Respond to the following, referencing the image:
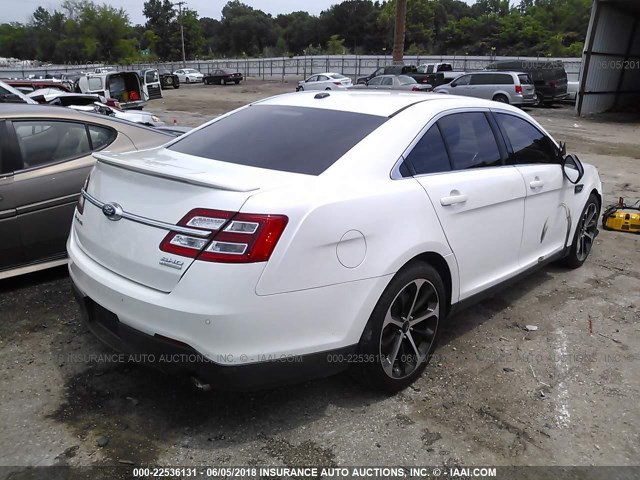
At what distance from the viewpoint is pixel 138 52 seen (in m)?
96.2

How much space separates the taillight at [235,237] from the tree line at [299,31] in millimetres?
72947

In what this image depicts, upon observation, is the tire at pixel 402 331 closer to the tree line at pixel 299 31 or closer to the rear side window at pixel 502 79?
the rear side window at pixel 502 79

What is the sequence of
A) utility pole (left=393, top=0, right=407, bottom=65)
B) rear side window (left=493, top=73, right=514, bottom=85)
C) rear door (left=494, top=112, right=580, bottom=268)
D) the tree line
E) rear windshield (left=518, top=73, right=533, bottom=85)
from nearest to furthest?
rear door (left=494, top=112, right=580, bottom=268), rear side window (left=493, top=73, right=514, bottom=85), rear windshield (left=518, top=73, right=533, bottom=85), utility pole (left=393, top=0, right=407, bottom=65), the tree line

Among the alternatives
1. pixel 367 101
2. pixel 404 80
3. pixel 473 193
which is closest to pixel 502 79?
pixel 404 80

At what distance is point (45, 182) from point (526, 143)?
3717 mm

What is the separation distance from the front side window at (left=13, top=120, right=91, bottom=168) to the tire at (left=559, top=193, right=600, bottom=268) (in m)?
4.39

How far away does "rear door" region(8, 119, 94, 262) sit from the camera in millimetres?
4113

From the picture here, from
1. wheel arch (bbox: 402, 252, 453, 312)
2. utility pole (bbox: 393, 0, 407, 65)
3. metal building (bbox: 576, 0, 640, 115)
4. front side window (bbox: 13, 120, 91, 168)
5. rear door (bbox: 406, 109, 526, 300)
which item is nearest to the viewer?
wheel arch (bbox: 402, 252, 453, 312)

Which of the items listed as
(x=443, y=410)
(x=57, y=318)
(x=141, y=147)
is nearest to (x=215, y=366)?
Answer: (x=443, y=410)

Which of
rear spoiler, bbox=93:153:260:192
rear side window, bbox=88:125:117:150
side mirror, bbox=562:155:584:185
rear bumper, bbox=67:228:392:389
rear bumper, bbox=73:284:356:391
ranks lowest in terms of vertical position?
rear bumper, bbox=73:284:356:391

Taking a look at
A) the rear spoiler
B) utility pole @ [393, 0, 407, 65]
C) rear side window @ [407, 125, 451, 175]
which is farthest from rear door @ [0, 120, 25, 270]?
utility pole @ [393, 0, 407, 65]

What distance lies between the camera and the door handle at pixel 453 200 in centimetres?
305

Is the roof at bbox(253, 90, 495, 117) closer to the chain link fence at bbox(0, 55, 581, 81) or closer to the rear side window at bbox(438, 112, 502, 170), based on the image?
the rear side window at bbox(438, 112, 502, 170)

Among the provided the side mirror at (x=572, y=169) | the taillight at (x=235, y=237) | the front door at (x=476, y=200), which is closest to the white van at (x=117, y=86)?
the side mirror at (x=572, y=169)
